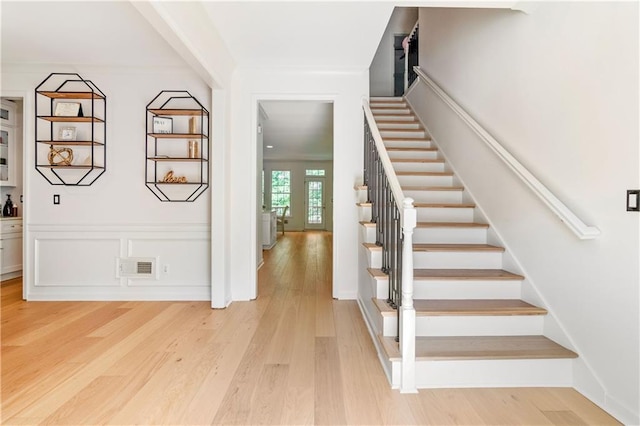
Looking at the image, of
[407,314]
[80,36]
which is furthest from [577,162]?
[80,36]

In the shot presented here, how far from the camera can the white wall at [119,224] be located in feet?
11.6

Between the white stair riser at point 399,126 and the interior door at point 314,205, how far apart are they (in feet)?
24.7

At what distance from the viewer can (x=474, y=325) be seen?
7.04 ft

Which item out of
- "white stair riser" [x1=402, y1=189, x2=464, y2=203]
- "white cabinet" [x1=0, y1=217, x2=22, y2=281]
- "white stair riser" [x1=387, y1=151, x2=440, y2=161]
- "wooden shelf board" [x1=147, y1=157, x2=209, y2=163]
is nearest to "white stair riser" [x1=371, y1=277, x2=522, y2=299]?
"white stair riser" [x1=402, y1=189, x2=464, y2=203]

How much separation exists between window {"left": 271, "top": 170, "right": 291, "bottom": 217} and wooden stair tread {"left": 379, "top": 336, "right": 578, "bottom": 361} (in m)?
10.3

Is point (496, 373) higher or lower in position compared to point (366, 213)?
lower

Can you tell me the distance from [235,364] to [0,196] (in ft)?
14.9

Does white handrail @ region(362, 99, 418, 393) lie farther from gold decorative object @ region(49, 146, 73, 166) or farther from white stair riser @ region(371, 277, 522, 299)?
gold decorative object @ region(49, 146, 73, 166)

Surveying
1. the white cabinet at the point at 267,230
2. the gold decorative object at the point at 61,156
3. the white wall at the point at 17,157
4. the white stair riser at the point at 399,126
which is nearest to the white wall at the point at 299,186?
the white cabinet at the point at 267,230

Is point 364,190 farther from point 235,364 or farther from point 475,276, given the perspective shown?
point 235,364

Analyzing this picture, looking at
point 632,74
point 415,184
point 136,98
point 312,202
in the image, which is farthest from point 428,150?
point 312,202

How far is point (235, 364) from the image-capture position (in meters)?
2.14

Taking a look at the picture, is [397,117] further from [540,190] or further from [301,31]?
[540,190]

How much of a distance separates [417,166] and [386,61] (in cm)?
506
